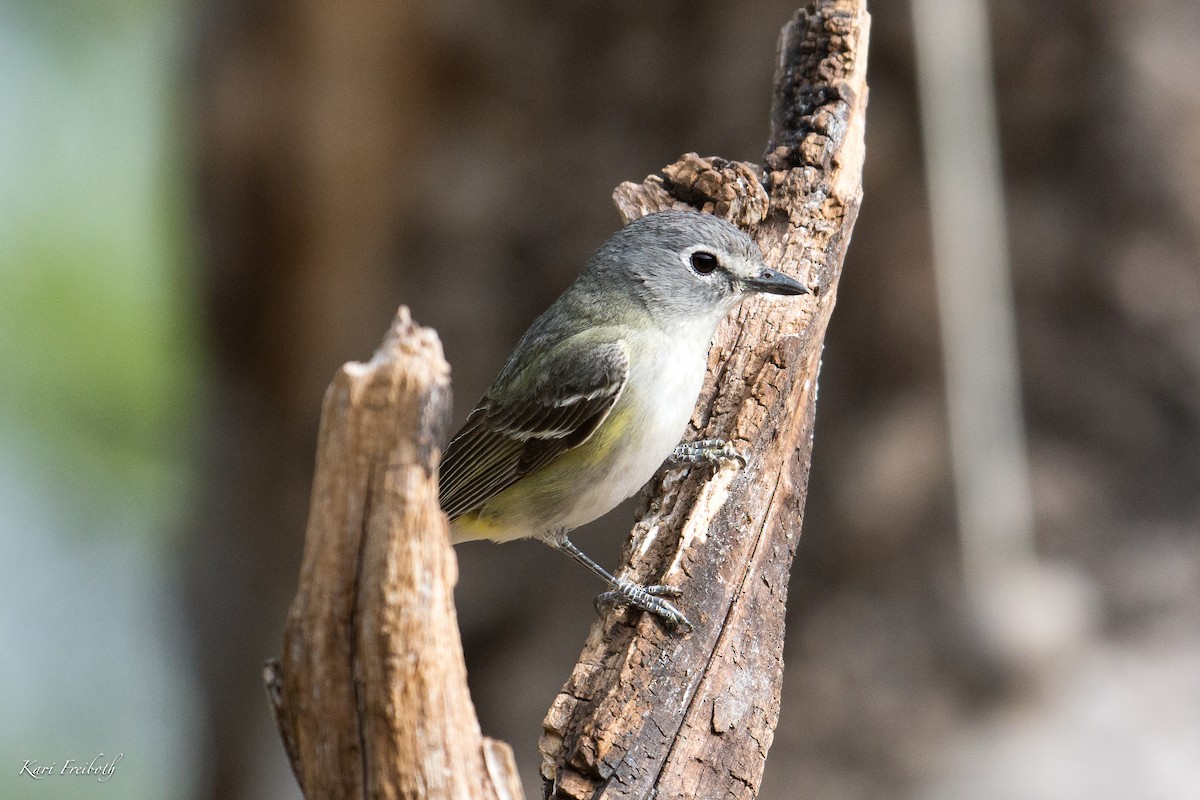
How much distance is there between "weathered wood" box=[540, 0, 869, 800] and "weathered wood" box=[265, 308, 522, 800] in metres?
0.72

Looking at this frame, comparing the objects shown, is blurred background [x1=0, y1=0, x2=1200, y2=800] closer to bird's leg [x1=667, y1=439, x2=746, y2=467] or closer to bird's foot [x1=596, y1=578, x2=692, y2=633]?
bird's leg [x1=667, y1=439, x2=746, y2=467]

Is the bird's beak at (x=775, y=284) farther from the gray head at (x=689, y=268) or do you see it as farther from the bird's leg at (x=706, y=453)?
the bird's leg at (x=706, y=453)

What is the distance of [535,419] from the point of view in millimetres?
4078

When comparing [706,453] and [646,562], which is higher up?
[706,453]

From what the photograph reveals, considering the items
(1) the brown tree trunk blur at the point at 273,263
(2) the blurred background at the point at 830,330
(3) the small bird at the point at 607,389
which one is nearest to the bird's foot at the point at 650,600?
(3) the small bird at the point at 607,389

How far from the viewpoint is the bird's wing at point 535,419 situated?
A: 3.95m

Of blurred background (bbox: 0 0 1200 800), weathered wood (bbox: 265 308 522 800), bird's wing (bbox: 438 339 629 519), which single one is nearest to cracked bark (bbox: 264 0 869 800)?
weathered wood (bbox: 265 308 522 800)

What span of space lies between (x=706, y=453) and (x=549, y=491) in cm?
64

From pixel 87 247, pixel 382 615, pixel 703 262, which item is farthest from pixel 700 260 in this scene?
pixel 87 247

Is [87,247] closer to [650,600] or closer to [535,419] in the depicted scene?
[535,419]

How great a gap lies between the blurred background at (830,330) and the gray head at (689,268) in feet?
6.18

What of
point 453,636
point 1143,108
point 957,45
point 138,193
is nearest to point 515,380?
point 453,636

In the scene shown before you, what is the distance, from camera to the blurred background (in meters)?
5.79

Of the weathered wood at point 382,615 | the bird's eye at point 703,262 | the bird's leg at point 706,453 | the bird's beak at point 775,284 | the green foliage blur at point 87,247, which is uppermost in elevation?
the green foliage blur at point 87,247
